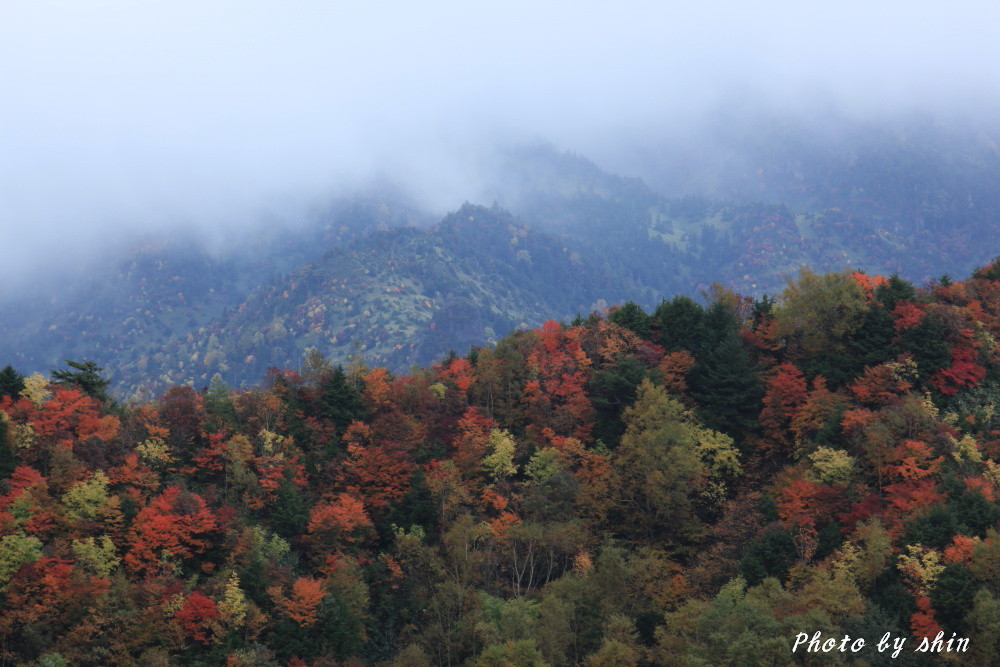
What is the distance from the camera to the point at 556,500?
76.7 metres

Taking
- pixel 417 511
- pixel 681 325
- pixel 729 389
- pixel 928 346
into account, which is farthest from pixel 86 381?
pixel 928 346

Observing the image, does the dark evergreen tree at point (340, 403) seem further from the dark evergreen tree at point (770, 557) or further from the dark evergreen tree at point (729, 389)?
the dark evergreen tree at point (770, 557)

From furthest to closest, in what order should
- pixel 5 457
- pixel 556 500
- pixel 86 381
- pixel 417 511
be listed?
pixel 86 381 < pixel 556 500 < pixel 417 511 < pixel 5 457

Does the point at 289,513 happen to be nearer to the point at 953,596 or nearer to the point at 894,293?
the point at 953,596

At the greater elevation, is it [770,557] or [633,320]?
[633,320]

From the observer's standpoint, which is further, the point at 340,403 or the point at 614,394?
the point at 614,394

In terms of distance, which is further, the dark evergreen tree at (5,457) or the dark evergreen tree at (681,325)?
the dark evergreen tree at (681,325)

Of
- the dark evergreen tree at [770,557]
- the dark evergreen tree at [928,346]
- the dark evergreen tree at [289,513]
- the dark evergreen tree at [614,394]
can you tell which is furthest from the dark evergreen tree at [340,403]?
the dark evergreen tree at [928,346]

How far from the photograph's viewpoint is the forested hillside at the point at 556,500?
56.0 meters

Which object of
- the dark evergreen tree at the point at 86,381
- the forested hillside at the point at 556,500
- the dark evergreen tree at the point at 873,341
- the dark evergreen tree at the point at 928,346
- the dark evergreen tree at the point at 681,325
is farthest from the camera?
the dark evergreen tree at the point at 681,325

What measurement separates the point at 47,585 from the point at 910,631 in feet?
193

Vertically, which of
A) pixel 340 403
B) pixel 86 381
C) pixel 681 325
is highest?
pixel 681 325

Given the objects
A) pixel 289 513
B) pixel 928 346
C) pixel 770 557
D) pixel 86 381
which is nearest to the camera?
pixel 770 557

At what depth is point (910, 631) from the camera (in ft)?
175
